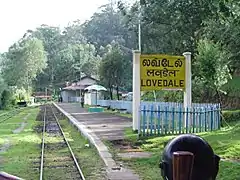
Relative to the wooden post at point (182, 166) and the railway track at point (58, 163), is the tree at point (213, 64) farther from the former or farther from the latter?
the wooden post at point (182, 166)

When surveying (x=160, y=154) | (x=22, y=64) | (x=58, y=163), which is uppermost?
(x=22, y=64)

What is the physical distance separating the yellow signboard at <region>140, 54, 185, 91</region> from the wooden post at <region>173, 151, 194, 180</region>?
15.0 meters

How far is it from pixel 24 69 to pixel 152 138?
290ft

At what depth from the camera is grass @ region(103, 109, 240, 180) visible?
10.2 m

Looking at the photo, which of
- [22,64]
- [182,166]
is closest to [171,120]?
[182,166]

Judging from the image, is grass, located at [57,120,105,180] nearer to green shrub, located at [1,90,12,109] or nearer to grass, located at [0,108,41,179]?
grass, located at [0,108,41,179]

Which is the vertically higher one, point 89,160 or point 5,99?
point 5,99

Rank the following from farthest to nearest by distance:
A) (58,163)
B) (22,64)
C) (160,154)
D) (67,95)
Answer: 1. (67,95)
2. (22,64)
3. (58,163)
4. (160,154)

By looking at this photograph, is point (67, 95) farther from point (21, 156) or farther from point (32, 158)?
point (32, 158)

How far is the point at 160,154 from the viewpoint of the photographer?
1302 cm

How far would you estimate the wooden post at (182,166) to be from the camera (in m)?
4.12

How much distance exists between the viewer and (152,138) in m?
17.2

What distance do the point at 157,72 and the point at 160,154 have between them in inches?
267

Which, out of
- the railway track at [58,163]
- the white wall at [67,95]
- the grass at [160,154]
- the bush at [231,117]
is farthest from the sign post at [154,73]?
the white wall at [67,95]
